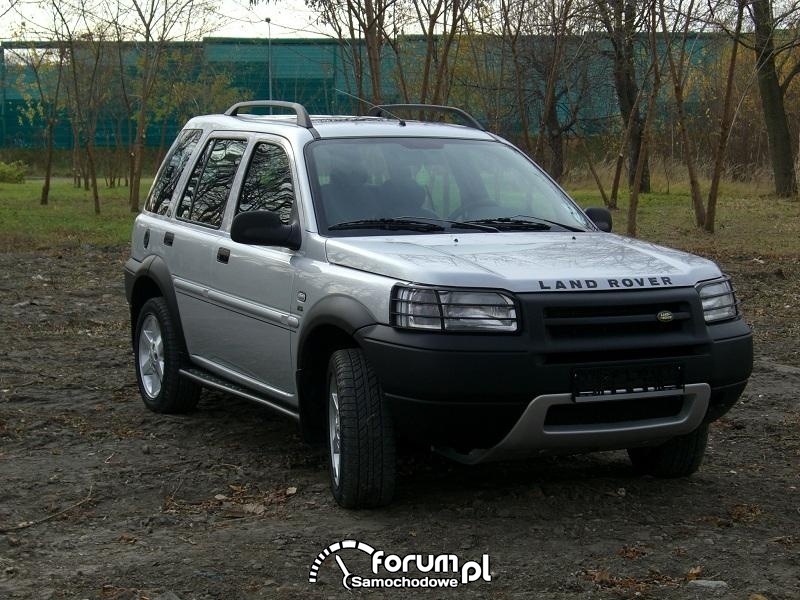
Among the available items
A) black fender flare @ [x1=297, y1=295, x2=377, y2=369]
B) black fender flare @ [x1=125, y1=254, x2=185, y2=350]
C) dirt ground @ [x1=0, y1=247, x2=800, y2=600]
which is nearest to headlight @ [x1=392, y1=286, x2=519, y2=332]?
black fender flare @ [x1=297, y1=295, x2=377, y2=369]

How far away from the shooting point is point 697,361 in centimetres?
543

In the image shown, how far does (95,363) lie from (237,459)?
326cm

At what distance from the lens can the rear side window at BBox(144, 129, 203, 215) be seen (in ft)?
26.3

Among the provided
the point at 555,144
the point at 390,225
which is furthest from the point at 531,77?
the point at 390,225

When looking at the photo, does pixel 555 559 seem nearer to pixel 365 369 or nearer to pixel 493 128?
pixel 365 369

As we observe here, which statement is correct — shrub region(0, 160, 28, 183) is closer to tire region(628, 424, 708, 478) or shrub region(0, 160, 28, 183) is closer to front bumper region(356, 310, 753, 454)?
tire region(628, 424, 708, 478)

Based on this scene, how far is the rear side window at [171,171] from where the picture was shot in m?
8.02

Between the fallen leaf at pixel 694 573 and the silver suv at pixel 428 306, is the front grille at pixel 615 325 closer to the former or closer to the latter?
the silver suv at pixel 428 306

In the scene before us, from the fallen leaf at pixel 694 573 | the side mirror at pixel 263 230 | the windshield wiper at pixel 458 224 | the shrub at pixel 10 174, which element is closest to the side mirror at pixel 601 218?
the windshield wiper at pixel 458 224

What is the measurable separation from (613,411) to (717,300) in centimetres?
73

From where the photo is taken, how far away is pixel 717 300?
566cm

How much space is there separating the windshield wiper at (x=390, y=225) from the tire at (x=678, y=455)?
1456mm

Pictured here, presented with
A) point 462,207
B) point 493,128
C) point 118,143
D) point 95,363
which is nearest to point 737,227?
point 493,128

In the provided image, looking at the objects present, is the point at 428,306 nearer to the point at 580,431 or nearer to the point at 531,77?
the point at 580,431
